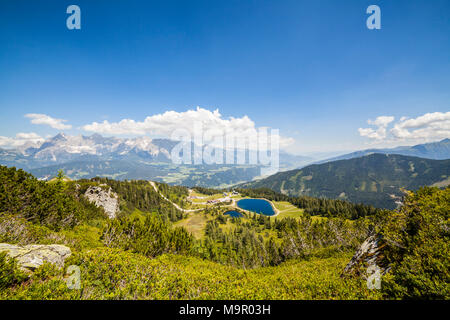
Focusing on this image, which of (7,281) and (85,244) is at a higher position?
(7,281)

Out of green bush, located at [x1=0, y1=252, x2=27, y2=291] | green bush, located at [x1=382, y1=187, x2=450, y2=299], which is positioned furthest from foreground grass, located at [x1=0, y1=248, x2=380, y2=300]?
green bush, located at [x1=382, y1=187, x2=450, y2=299]

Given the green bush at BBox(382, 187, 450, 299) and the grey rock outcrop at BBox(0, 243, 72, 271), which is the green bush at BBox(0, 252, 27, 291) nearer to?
the grey rock outcrop at BBox(0, 243, 72, 271)

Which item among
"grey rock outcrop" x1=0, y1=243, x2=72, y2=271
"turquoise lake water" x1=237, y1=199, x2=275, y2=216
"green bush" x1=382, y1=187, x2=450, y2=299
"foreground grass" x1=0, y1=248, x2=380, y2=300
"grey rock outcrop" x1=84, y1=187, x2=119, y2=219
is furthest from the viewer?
"turquoise lake water" x1=237, y1=199, x2=275, y2=216

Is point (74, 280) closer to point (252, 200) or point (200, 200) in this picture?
point (200, 200)

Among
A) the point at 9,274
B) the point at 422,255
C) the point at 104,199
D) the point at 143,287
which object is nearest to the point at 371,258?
the point at 422,255
